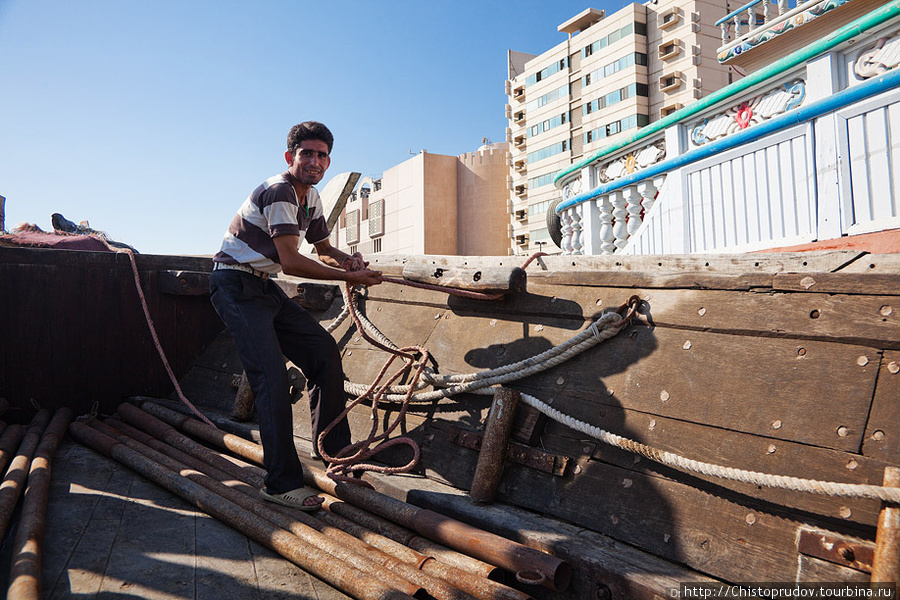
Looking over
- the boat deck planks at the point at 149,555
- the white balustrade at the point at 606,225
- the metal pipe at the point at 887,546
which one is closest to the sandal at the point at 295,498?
the boat deck planks at the point at 149,555

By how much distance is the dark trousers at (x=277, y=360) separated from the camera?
2703 mm

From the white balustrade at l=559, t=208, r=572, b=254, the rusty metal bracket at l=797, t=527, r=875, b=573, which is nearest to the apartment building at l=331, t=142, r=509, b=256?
the white balustrade at l=559, t=208, r=572, b=254

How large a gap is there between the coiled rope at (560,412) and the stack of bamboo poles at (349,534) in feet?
1.52

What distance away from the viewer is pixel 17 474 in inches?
107

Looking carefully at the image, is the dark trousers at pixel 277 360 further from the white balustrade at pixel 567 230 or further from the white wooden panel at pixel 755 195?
the white balustrade at pixel 567 230

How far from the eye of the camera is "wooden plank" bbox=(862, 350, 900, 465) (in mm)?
1665

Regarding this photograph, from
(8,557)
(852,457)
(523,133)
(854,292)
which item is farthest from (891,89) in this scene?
(523,133)

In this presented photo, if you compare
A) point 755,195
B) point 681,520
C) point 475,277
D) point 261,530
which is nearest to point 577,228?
point 755,195

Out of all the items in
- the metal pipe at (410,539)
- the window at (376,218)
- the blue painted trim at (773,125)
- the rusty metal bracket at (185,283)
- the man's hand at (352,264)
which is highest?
the window at (376,218)

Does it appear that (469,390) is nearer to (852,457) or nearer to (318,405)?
(318,405)

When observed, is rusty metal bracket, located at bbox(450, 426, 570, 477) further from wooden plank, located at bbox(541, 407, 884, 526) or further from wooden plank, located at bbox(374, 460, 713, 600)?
wooden plank, located at bbox(374, 460, 713, 600)

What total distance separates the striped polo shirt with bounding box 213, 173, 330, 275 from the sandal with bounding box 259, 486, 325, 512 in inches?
43.7

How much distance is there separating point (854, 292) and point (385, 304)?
8.58 feet

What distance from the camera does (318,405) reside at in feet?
10.5
